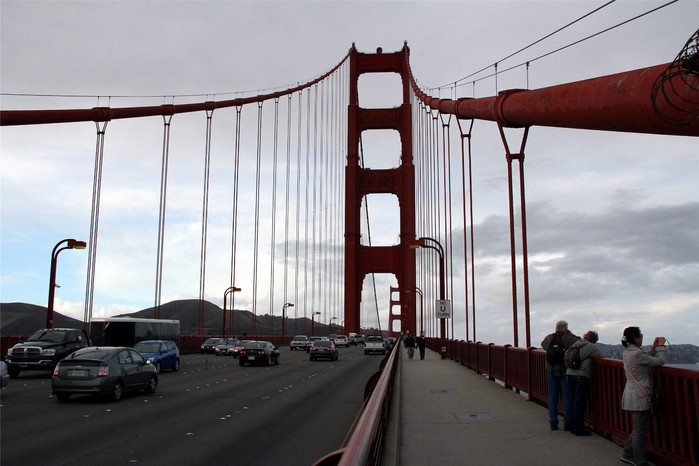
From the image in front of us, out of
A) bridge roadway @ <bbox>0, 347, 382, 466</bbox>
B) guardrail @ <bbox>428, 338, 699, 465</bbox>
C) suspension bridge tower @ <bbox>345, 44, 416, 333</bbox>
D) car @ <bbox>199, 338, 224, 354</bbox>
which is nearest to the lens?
guardrail @ <bbox>428, 338, 699, 465</bbox>

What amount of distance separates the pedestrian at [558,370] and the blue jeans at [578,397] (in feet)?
0.37

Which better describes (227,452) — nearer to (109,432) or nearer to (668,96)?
(109,432)

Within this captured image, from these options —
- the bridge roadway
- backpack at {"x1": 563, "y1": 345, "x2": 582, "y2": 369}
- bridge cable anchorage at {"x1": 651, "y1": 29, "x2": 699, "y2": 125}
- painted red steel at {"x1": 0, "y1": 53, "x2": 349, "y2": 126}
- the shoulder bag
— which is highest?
painted red steel at {"x1": 0, "y1": 53, "x2": 349, "y2": 126}

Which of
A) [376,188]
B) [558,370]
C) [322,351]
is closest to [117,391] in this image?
[558,370]

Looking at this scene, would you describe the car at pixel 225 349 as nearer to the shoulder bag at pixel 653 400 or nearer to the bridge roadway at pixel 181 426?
the bridge roadway at pixel 181 426

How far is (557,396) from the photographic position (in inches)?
360

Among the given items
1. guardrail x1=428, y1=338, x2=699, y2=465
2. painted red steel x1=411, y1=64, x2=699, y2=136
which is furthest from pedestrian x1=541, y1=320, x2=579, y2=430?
painted red steel x1=411, y1=64, x2=699, y2=136

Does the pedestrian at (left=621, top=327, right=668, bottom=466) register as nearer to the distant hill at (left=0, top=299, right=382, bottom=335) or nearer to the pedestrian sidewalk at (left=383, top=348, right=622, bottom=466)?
the pedestrian sidewalk at (left=383, top=348, right=622, bottom=466)

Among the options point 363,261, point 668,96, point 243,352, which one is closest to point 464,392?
point 668,96

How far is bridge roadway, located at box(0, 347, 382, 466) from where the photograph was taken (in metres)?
8.47

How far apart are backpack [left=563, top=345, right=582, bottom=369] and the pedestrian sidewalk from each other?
0.95 m

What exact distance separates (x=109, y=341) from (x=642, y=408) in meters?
29.3

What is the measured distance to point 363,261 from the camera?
230 ft

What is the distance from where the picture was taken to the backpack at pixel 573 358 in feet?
28.7
